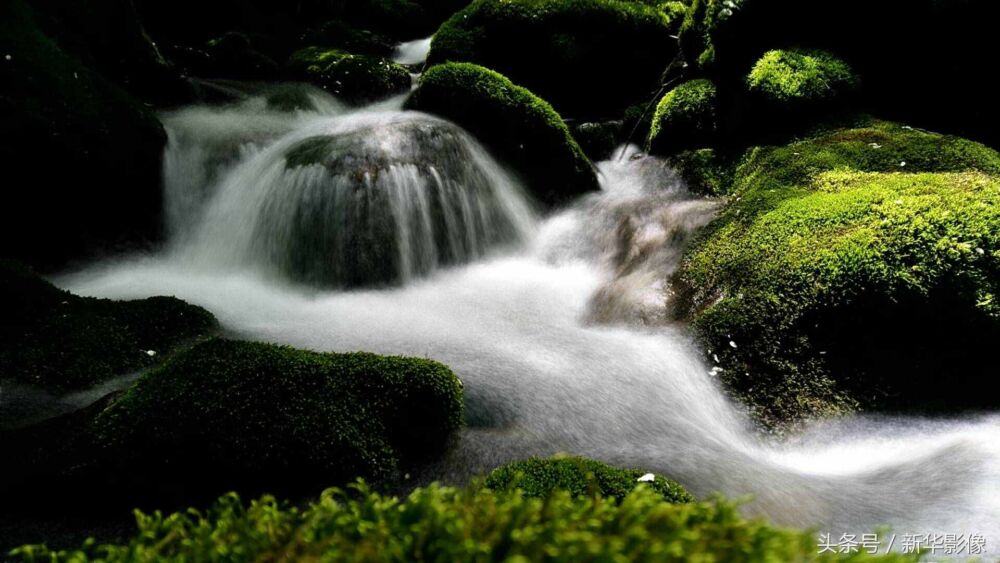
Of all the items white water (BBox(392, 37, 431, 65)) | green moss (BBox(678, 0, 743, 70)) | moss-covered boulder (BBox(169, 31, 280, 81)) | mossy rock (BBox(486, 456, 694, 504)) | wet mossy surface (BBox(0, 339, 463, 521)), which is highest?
white water (BBox(392, 37, 431, 65))

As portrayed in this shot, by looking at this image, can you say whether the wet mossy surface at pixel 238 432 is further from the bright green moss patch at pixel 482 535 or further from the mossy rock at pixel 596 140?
the mossy rock at pixel 596 140

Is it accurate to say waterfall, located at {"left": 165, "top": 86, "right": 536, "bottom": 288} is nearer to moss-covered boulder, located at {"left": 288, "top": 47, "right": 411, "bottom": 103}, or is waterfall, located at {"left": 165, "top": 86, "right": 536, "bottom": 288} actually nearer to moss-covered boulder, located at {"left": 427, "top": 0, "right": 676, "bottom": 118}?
moss-covered boulder, located at {"left": 288, "top": 47, "right": 411, "bottom": 103}

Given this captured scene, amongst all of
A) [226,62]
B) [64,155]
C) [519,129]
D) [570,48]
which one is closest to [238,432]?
[64,155]

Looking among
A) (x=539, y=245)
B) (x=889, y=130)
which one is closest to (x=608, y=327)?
(x=539, y=245)

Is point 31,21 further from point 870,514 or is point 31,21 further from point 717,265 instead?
point 870,514

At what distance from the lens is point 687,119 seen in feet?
28.8

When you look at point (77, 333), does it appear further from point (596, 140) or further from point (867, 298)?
point (596, 140)

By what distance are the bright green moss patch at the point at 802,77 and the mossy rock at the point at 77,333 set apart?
7.87 metres

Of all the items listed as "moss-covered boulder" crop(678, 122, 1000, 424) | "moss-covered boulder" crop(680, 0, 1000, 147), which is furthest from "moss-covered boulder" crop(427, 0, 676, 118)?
"moss-covered boulder" crop(678, 122, 1000, 424)

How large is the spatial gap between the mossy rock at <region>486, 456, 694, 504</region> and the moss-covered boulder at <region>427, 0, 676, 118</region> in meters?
10.3

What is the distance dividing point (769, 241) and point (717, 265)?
21.6 inches

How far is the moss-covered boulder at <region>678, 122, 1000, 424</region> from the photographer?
4418 mm

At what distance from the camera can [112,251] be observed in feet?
25.2

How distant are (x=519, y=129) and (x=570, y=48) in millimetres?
3593
